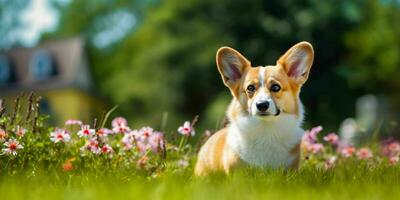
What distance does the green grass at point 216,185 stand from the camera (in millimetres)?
3977

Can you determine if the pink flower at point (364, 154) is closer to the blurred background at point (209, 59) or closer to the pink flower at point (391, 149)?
the pink flower at point (391, 149)

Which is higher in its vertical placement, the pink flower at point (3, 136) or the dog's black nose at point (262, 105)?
the pink flower at point (3, 136)

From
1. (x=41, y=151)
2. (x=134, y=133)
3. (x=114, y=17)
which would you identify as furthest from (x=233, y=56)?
(x=114, y=17)

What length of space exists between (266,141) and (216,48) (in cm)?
2895

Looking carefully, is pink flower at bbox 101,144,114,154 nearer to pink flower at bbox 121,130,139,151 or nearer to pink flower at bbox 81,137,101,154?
pink flower at bbox 81,137,101,154

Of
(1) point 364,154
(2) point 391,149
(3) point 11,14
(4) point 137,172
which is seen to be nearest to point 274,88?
(4) point 137,172

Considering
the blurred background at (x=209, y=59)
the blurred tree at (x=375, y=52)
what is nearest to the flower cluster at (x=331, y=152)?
the blurred background at (x=209, y=59)

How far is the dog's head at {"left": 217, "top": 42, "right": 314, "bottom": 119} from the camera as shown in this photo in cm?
532

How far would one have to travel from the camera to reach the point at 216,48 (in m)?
34.3

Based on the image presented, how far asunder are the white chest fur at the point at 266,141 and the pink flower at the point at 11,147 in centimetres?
165

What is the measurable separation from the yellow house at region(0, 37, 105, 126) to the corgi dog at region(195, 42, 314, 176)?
1289 inches

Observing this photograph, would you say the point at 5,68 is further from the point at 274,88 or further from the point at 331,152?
the point at 274,88

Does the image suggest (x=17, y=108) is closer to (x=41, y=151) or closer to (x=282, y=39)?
(x=41, y=151)

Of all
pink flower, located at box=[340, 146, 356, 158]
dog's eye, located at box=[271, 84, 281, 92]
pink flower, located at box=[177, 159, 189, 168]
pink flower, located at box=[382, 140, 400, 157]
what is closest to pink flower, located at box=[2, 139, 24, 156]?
pink flower, located at box=[177, 159, 189, 168]
